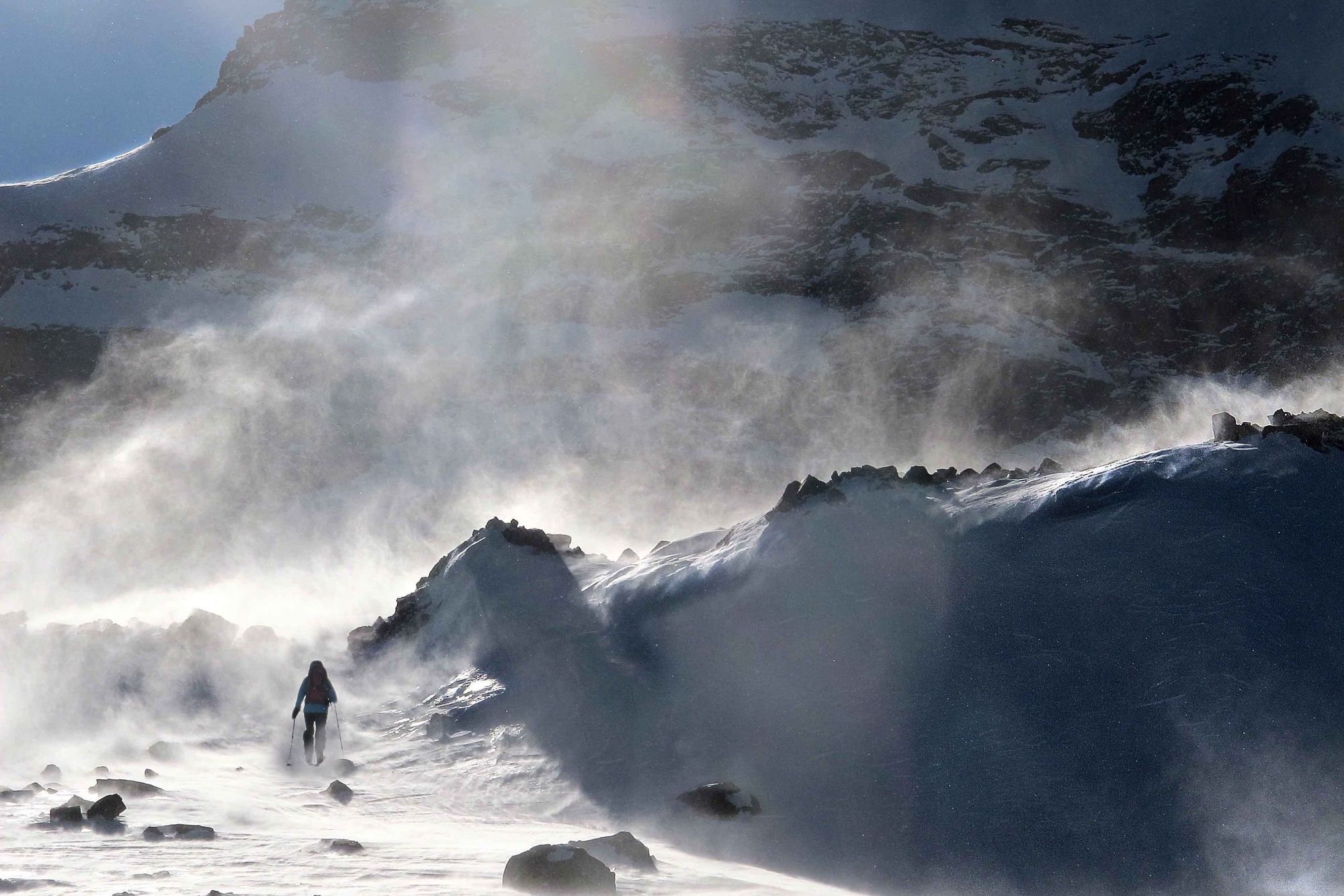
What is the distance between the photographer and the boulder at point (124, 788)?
35.2 feet

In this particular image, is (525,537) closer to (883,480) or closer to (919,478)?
(883,480)

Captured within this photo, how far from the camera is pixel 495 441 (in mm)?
58375

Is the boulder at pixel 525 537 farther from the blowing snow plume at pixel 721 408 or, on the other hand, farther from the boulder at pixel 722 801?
the boulder at pixel 722 801

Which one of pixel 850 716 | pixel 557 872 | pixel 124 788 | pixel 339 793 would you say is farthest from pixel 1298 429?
pixel 124 788

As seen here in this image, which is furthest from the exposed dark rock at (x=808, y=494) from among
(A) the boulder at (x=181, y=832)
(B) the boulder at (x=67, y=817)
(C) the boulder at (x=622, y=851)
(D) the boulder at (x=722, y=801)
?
(B) the boulder at (x=67, y=817)

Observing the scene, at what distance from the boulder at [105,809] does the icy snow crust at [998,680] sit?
5.08 m

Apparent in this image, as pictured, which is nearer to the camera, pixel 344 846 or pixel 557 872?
pixel 557 872

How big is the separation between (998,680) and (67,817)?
30.7ft

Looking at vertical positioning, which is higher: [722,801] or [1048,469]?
[1048,469]

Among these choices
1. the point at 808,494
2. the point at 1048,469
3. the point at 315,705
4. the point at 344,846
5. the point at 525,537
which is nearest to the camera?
the point at 344,846

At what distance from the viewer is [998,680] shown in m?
11.8

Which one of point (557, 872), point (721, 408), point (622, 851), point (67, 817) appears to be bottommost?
point (622, 851)

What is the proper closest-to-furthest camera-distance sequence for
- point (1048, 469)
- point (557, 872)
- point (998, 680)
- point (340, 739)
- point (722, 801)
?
point (557, 872) < point (722, 801) < point (998, 680) < point (340, 739) < point (1048, 469)

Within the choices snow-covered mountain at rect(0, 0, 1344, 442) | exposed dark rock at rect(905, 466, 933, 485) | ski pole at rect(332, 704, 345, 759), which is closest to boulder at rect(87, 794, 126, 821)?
ski pole at rect(332, 704, 345, 759)
